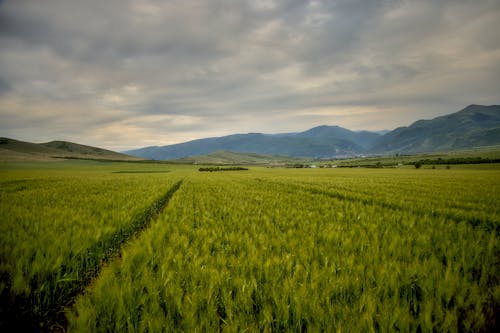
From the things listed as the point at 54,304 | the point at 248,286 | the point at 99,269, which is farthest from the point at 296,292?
the point at 99,269

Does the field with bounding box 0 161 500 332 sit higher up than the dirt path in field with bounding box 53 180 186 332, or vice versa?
the field with bounding box 0 161 500 332

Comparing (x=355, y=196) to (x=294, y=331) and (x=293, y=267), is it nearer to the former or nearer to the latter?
(x=293, y=267)

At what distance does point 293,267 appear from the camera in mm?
3189

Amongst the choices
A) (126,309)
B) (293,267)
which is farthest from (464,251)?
(126,309)

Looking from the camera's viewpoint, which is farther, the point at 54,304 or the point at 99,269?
the point at 99,269

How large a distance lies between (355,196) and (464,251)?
8339 millimetres

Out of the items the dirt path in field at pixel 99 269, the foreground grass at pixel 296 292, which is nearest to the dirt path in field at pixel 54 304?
the dirt path in field at pixel 99 269

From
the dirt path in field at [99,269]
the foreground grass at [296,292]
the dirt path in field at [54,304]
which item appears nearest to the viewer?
the foreground grass at [296,292]

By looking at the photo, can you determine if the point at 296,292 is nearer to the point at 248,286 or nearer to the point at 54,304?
the point at 248,286

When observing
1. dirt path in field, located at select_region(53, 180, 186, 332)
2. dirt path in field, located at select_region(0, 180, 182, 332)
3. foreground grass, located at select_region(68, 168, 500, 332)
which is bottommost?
dirt path in field, located at select_region(53, 180, 186, 332)

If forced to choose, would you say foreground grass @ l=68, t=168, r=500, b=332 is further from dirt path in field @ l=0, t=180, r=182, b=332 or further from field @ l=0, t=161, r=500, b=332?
dirt path in field @ l=0, t=180, r=182, b=332

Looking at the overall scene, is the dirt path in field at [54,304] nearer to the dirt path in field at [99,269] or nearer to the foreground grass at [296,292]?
the dirt path in field at [99,269]

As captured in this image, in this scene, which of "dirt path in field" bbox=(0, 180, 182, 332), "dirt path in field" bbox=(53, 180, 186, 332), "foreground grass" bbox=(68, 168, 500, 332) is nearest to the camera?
"foreground grass" bbox=(68, 168, 500, 332)

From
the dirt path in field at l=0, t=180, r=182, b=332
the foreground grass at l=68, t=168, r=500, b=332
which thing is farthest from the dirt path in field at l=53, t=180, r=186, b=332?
the foreground grass at l=68, t=168, r=500, b=332
